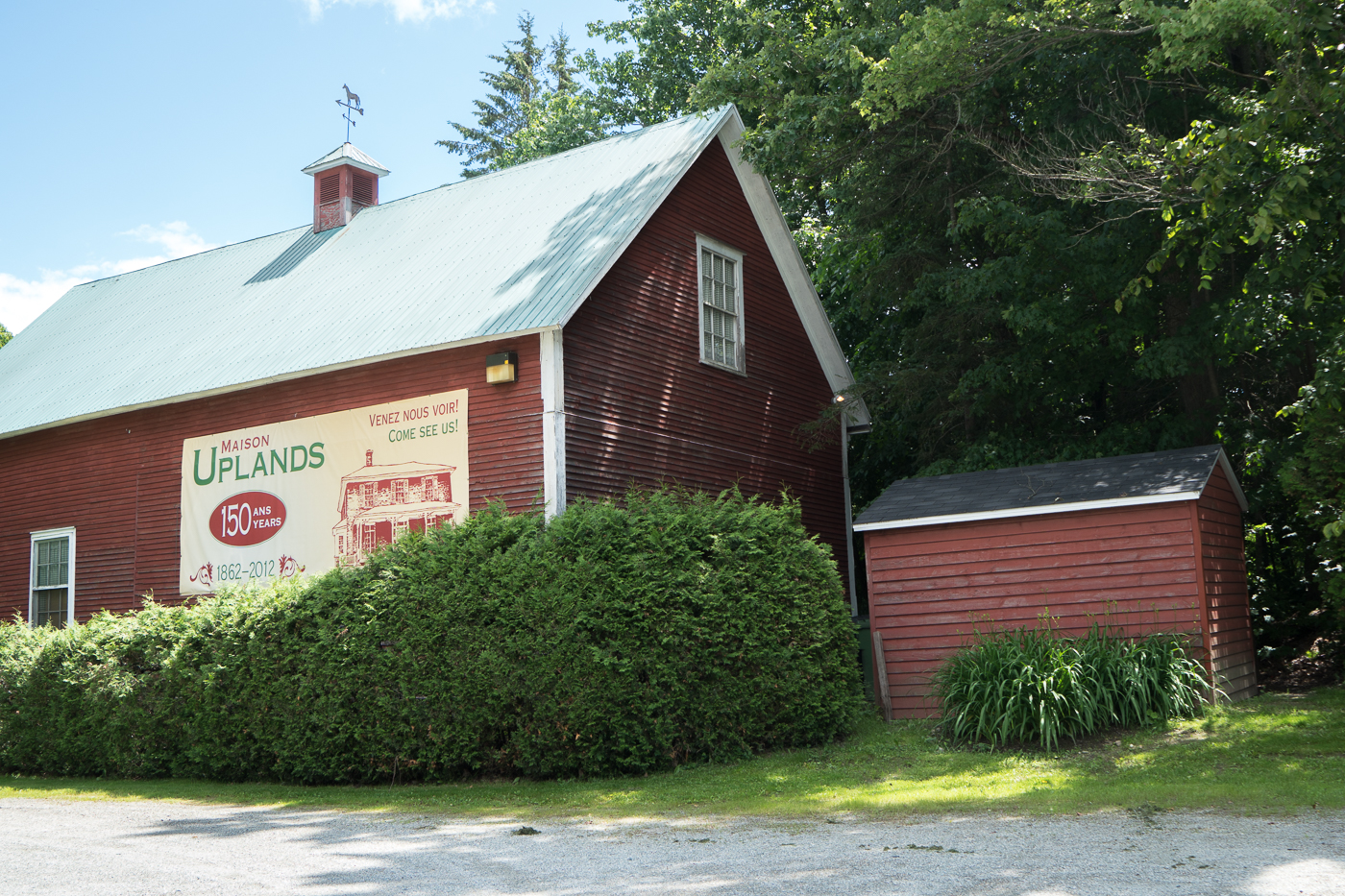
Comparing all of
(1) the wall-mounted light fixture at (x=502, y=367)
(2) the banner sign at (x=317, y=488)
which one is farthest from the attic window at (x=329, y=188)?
(1) the wall-mounted light fixture at (x=502, y=367)

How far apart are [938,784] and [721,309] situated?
8.41 m

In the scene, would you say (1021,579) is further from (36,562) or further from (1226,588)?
(36,562)

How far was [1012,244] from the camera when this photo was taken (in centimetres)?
1545

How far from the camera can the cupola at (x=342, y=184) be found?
64.0 ft

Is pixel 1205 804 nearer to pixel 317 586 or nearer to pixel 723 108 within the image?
pixel 317 586

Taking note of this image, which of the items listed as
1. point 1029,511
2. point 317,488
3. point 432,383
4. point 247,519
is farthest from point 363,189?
point 1029,511

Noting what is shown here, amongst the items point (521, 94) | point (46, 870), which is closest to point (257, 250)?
point (46, 870)

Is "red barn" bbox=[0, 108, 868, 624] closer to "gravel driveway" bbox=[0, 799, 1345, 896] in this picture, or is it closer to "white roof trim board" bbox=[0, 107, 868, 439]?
"white roof trim board" bbox=[0, 107, 868, 439]

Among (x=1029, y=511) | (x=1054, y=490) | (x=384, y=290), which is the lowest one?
(x=1029, y=511)

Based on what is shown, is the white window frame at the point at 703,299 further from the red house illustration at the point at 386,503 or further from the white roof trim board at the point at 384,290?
the red house illustration at the point at 386,503

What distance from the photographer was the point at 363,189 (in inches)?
787

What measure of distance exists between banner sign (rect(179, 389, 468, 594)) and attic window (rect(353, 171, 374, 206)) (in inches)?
245

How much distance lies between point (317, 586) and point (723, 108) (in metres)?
9.12

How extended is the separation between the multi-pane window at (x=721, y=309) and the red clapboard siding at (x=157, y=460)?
11.5 feet
